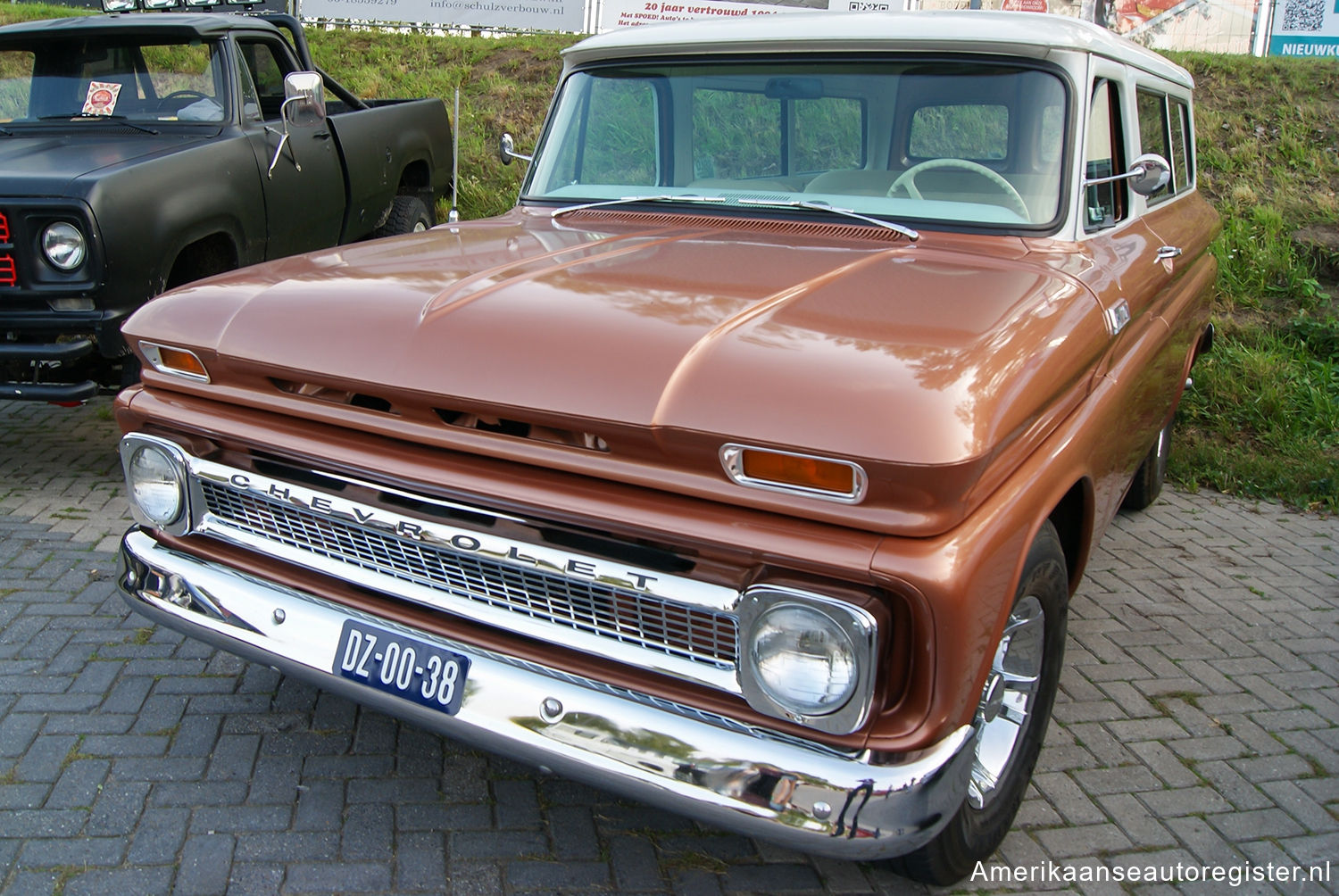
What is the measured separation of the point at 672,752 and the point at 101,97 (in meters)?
5.05

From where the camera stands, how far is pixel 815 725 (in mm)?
1817

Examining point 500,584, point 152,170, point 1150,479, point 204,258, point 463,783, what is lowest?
point 463,783

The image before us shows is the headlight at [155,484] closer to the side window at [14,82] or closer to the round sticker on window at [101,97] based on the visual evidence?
the round sticker on window at [101,97]

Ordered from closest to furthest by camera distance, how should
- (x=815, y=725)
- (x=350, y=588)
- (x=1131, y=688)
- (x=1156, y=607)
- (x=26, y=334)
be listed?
(x=815, y=725), (x=350, y=588), (x=1131, y=688), (x=1156, y=607), (x=26, y=334)

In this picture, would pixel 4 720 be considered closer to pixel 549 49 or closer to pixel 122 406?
pixel 122 406

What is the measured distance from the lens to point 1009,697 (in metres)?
2.40

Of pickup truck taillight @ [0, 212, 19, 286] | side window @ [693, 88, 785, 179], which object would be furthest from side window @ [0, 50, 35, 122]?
side window @ [693, 88, 785, 179]

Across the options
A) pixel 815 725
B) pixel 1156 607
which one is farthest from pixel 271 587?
pixel 1156 607

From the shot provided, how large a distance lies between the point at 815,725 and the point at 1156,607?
2567 millimetres

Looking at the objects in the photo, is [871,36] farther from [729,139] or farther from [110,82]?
[110,82]

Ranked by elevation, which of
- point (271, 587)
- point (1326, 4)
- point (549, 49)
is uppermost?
point (1326, 4)

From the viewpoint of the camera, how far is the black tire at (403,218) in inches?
267

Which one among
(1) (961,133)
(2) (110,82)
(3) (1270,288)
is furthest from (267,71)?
(3) (1270,288)

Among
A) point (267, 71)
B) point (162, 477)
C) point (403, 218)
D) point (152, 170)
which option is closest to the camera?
point (162, 477)
